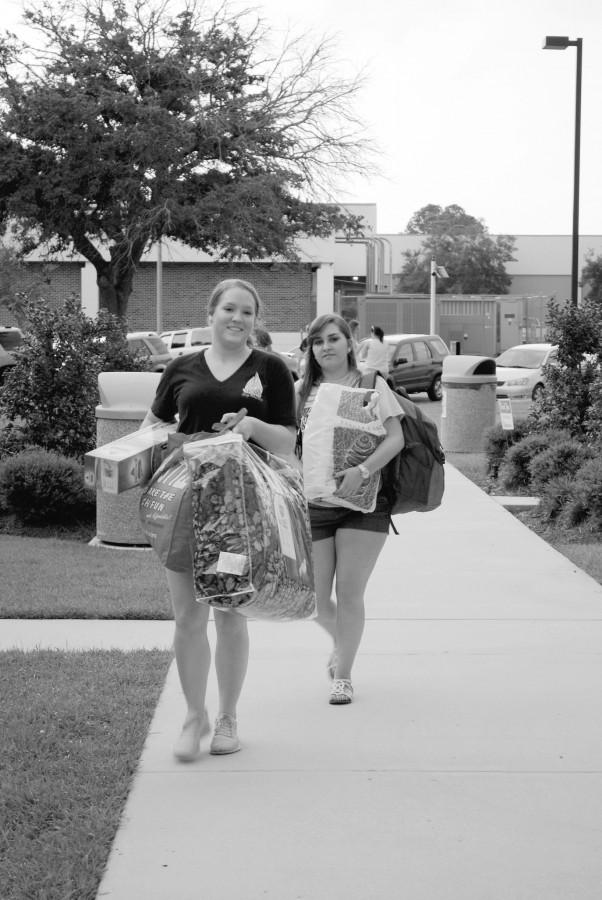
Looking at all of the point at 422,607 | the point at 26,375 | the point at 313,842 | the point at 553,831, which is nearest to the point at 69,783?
the point at 313,842

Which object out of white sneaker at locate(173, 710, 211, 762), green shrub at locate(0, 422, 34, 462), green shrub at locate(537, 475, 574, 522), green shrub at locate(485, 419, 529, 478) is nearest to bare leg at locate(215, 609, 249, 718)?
white sneaker at locate(173, 710, 211, 762)

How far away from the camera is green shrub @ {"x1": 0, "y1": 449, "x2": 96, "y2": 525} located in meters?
9.79

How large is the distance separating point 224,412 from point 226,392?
7 centimetres

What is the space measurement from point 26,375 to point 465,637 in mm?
6217

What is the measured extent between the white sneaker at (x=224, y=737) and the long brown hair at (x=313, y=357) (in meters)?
1.36

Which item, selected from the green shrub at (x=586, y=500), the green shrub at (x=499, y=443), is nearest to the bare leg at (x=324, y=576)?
the green shrub at (x=586, y=500)

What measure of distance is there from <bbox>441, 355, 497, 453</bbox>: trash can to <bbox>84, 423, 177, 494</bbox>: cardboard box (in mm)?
12905

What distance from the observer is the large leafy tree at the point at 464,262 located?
282ft

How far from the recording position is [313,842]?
12.1ft

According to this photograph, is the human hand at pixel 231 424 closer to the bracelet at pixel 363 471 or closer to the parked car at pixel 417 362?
the bracelet at pixel 363 471

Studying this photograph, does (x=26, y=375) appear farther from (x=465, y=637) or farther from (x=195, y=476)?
(x=195, y=476)

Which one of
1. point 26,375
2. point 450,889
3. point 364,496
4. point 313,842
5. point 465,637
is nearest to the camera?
point 450,889

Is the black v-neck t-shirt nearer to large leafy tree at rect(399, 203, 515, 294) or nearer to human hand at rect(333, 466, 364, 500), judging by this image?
human hand at rect(333, 466, 364, 500)

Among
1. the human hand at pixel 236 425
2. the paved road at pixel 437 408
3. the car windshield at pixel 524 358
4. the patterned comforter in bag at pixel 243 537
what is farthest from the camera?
the car windshield at pixel 524 358
